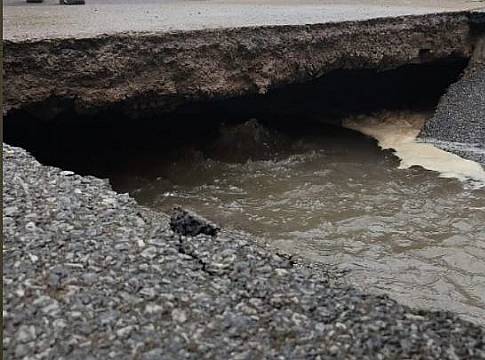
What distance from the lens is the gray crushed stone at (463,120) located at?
257 inches

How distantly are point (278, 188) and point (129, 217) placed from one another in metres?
2.83

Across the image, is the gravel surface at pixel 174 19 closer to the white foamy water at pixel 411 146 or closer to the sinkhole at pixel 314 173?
the sinkhole at pixel 314 173

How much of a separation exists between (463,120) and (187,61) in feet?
11.5

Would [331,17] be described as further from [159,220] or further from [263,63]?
[159,220]

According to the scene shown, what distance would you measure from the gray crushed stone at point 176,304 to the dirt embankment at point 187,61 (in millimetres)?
2082

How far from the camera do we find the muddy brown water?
3.84m

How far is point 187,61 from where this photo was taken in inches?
202

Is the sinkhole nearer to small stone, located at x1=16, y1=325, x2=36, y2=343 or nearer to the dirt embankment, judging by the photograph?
the dirt embankment

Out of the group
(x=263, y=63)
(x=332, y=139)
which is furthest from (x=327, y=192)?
(x=332, y=139)

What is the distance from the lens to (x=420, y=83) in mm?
8156

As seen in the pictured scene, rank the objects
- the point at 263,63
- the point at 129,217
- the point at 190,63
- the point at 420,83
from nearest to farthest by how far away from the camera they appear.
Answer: the point at 129,217, the point at 190,63, the point at 263,63, the point at 420,83

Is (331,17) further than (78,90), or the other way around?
(331,17)

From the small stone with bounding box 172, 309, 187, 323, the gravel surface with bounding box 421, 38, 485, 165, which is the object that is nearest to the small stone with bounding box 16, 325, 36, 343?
the small stone with bounding box 172, 309, 187, 323

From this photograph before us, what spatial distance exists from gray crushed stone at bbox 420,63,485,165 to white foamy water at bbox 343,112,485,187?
168 mm
